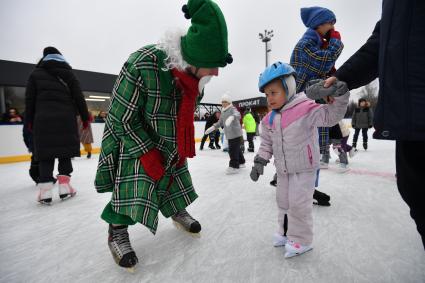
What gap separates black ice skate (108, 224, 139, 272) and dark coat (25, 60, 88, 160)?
140cm

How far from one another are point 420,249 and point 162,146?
1.41m

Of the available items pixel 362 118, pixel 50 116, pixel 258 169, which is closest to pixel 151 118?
pixel 258 169

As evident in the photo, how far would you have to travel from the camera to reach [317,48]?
68.1 inches

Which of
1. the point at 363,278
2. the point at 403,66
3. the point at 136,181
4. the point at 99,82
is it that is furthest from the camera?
the point at 99,82

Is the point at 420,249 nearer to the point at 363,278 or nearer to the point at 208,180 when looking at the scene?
the point at 363,278

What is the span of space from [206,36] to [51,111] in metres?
1.92

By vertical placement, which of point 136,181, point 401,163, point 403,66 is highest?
point 403,66

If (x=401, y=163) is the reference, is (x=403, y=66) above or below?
above

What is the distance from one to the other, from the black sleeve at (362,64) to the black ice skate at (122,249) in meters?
1.19

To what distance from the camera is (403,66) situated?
24.5 inches

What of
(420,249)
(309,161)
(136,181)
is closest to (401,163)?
(309,161)

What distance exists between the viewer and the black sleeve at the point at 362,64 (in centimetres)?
82

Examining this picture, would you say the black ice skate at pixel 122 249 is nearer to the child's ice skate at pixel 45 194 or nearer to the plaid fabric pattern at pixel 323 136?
the child's ice skate at pixel 45 194

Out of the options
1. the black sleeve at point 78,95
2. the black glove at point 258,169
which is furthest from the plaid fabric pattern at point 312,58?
the black sleeve at point 78,95
